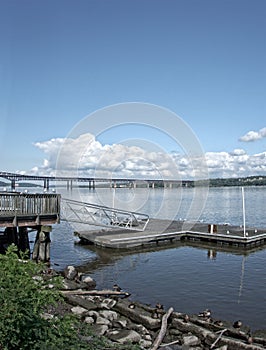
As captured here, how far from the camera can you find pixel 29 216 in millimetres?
18031

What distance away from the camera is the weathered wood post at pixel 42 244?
18.7 m

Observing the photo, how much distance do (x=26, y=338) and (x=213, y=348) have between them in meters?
5.46

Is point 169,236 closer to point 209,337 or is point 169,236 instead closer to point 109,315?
point 109,315

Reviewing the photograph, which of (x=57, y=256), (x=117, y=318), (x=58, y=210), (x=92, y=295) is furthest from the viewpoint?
(x=57, y=256)

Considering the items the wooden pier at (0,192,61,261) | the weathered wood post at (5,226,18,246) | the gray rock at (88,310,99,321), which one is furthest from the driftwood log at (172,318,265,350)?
the weathered wood post at (5,226,18,246)

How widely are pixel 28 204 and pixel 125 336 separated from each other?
33.5 feet

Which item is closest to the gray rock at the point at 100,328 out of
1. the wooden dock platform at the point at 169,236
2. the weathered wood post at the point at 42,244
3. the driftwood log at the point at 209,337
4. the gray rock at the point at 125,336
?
the gray rock at the point at 125,336

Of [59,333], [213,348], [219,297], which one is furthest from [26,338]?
[219,297]

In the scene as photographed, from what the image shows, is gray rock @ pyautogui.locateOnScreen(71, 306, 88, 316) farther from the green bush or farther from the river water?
the green bush

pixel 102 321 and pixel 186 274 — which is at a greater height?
pixel 102 321

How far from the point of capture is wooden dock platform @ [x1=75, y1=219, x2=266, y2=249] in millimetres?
24047

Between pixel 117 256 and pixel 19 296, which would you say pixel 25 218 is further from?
pixel 19 296

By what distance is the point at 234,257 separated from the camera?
72.9ft

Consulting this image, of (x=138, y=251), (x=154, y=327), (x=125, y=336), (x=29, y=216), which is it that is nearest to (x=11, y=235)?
(x=29, y=216)
